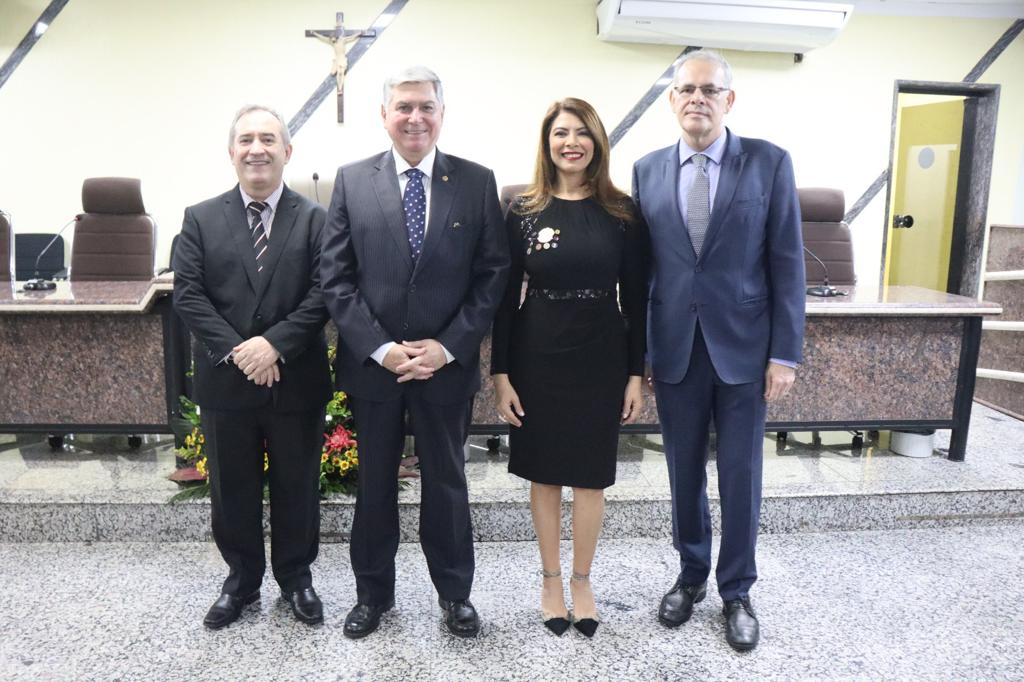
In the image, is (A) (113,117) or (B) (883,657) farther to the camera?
(A) (113,117)

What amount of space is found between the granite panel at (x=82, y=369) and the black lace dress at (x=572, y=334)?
1590mm

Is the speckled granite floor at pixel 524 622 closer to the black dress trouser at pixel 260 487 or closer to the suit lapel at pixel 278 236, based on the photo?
the black dress trouser at pixel 260 487

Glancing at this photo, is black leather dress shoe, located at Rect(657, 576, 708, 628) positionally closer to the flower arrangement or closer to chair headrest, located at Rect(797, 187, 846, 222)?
the flower arrangement

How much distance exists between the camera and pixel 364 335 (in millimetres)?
1769

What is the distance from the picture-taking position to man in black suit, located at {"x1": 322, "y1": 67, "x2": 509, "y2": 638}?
1784 mm

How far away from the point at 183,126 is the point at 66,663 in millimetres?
4248

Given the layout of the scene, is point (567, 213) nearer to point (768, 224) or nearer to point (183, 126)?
point (768, 224)

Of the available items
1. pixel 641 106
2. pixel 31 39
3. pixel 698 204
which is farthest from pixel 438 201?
pixel 31 39

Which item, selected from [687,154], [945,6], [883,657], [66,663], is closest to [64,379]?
[66,663]

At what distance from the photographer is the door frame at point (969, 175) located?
5809mm

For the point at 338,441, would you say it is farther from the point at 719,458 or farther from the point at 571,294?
the point at 719,458

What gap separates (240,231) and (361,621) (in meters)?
1.03

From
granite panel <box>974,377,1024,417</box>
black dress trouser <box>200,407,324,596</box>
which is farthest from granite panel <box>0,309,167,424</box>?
granite panel <box>974,377,1024,417</box>

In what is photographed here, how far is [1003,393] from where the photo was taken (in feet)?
13.3
